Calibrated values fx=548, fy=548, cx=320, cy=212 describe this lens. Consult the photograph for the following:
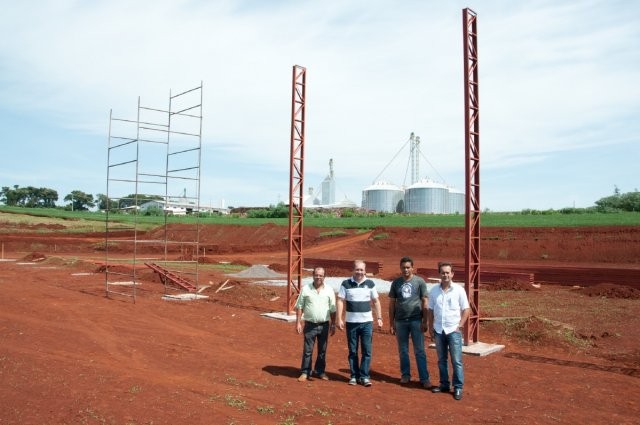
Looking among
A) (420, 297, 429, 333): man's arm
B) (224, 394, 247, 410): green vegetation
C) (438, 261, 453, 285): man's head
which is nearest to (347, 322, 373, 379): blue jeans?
(420, 297, 429, 333): man's arm

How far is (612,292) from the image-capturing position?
21.6 metres

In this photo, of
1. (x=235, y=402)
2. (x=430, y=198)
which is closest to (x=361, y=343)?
(x=235, y=402)

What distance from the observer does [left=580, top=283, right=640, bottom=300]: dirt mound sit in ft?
69.1

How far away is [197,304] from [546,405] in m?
12.2

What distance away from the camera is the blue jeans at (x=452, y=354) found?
308 inches

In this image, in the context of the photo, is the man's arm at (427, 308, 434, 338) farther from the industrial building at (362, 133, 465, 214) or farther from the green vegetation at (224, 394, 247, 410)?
the industrial building at (362, 133, 465, 214)

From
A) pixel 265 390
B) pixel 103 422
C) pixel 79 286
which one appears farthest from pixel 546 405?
pixel 79 286

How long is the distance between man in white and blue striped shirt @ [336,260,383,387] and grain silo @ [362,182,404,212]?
88.2m

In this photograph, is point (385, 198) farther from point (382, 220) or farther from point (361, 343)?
point (361, 343)

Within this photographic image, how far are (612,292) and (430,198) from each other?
65.4 meters

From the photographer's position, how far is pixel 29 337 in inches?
422

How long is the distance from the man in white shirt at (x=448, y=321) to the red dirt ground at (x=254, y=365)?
12.6 inches

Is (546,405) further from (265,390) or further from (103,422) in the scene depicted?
(103,422)

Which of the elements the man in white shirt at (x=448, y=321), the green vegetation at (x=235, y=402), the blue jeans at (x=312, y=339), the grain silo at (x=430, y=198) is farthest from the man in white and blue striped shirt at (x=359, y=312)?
the grain silo at (x=430, y=198)
